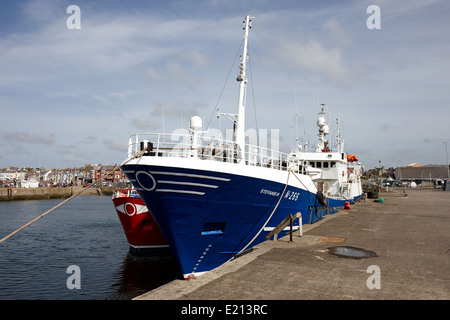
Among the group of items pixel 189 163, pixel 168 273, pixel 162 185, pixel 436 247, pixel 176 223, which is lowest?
pixel 168 273

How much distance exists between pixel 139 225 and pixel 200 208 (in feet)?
26.5

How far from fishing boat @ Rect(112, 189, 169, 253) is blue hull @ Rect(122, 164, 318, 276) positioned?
651 centimetres

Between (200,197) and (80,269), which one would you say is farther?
(80,269)

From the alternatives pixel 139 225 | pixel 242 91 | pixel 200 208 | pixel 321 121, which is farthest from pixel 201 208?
pixel 321 121

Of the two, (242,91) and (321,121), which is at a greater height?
(321,121)

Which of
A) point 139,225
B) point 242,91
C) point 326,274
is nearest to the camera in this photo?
point 326,274

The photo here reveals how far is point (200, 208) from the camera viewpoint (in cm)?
887

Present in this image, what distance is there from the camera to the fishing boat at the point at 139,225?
15.5 metres

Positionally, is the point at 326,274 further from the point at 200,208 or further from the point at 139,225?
the point at 139,225

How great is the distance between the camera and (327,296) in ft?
20.2

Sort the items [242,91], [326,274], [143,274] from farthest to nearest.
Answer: [143,274], [242,91], [326,274]
